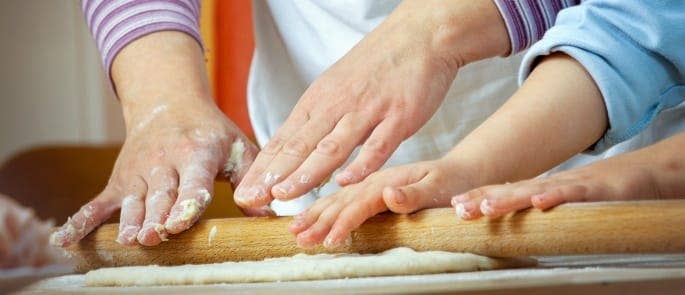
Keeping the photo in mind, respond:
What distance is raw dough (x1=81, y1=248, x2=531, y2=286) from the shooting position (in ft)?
2.93

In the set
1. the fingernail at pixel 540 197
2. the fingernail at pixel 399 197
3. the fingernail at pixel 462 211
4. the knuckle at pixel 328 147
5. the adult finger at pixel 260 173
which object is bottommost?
the adult finger at pixel 260 173

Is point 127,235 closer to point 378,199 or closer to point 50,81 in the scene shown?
point 378,199

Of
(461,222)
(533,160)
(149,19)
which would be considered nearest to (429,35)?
(533,160)

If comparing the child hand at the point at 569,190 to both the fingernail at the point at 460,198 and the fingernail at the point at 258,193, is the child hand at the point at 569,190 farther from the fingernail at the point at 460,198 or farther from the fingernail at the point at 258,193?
the fingernail at the point at 258,193

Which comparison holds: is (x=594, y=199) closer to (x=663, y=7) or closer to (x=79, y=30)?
(x=663, y=7)

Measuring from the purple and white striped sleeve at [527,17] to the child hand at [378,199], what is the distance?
0.24 meters

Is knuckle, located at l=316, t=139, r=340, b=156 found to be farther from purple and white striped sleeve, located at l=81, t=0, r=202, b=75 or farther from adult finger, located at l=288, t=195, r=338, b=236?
purple and white striped sleeve, located at l=81, t=0, r=202, b=75

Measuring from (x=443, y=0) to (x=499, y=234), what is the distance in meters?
0.38

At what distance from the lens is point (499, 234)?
922mm

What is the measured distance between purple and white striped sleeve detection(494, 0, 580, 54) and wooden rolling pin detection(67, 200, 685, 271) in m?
0.33

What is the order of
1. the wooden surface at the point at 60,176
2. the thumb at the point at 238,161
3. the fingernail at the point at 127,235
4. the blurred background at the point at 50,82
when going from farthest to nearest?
the blurred background at the point at 50,82, the wooden surface at the point at 60,176, the thumb at the point at 238,161, the fingernail at the point at 127,235

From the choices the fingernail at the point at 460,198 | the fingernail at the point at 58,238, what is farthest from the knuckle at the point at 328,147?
the fingernail at the point at 58,238

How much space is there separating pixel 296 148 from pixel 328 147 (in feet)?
0.12

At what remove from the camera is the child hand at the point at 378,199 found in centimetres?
97
